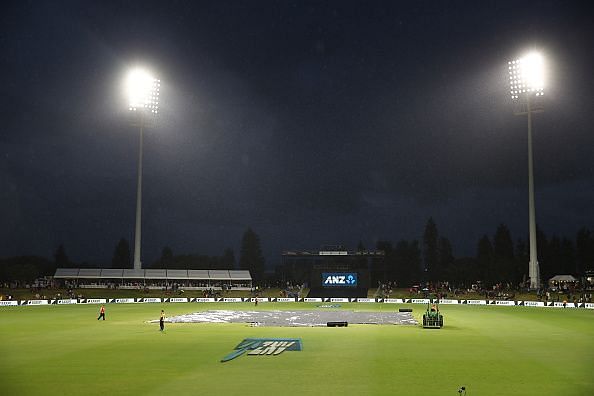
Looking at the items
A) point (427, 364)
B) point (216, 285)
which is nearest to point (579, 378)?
point (427, 364)

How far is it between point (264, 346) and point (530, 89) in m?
67.8

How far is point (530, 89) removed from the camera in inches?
3297

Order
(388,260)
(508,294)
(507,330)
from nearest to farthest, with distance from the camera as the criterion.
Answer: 1. (507,330)
2. (508,294)
3. (388,260)

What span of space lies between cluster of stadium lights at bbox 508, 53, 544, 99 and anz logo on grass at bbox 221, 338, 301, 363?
62.4 metres

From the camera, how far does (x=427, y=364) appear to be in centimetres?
2659

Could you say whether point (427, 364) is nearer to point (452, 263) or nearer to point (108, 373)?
point (108, 373)

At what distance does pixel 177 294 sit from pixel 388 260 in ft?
296

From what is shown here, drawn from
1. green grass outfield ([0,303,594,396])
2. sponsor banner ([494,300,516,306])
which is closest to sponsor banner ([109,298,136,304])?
green grass outfield ([0,303,594,396])

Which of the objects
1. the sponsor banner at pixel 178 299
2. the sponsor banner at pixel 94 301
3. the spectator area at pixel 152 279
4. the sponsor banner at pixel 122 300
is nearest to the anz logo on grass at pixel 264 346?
the sponsor banner at pixel 178 299

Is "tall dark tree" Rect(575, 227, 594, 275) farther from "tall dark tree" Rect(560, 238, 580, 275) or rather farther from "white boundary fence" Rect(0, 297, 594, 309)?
"white boundary fence" Rect(0, 297, 594, 309)

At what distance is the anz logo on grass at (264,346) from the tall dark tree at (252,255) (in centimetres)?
12828

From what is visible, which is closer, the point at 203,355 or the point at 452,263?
the point at 203,355

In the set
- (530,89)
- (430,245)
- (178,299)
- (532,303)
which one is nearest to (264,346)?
(532,303)

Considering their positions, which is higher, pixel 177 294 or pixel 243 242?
pixel 243 242
